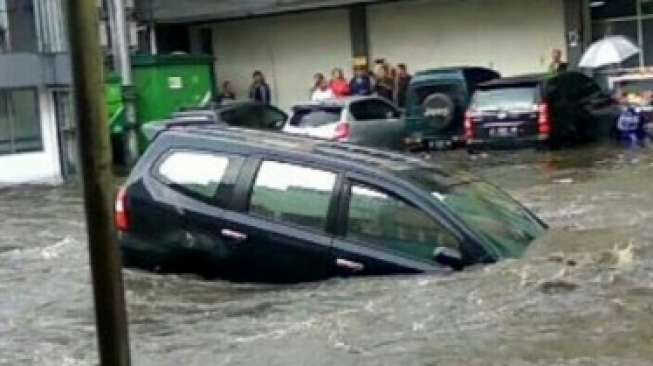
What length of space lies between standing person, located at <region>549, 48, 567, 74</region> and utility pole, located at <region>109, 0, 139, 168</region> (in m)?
9.43

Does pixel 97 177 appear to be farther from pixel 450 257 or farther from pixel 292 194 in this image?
pixel 292 194

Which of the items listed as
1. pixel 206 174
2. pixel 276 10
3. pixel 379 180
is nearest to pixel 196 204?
pixel 206 174

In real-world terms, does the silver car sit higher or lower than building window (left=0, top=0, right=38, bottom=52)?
lower

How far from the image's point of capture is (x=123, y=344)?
4230 mm

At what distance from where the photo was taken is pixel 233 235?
8805 millimetres

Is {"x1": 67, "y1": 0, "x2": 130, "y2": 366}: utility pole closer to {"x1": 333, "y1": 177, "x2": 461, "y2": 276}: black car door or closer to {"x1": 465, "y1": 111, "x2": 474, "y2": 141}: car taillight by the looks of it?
{"x1": 333, "y1": 177, "x2": 461, "y2": 276}: black car door

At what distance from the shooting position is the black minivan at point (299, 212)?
841 cm

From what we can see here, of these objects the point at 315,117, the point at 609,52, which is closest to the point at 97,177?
the point at 315,117

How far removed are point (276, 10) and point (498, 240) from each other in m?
26.7

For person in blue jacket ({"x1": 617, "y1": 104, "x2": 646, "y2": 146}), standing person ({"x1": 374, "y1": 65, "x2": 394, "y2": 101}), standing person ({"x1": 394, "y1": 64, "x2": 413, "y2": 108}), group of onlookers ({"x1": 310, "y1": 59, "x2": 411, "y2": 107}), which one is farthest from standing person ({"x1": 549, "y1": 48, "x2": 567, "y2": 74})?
standing person ({"x1": 374, "y1": 65, "x2": 394, "y2": 101})

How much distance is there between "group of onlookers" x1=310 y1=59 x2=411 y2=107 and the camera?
31844 millimetres

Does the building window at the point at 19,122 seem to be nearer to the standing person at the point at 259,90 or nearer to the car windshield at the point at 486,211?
the standing person at the point at 259,90

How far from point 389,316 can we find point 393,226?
2.46 feet

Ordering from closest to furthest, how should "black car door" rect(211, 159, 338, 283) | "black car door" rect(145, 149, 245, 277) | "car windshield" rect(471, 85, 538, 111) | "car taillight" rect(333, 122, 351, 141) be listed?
"black car door" rect(211, 159, 338, 283) → "black car door" rect(145, 149, 245, 277) → "car taillight" rect(333, 122, 351, 141) → "car windshield" rect(471, 85, 538, 111)
